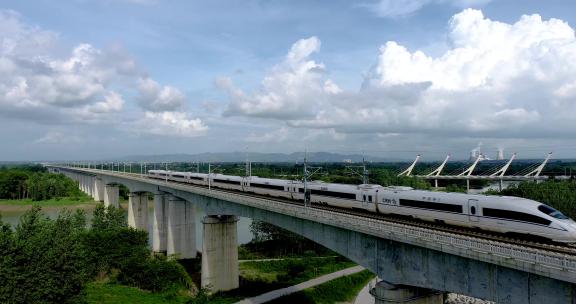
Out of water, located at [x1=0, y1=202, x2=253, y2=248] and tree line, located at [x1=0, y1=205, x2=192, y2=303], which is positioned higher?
tree line, located at [x1=0, y1=205, x2=192, y2=303]

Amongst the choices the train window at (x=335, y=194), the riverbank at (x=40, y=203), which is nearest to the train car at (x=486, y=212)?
the train window at (x=335, y=194)

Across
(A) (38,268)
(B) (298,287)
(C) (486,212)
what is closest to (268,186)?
(B) (298,287)

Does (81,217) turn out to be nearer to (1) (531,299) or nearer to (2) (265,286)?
(2) (265,286)

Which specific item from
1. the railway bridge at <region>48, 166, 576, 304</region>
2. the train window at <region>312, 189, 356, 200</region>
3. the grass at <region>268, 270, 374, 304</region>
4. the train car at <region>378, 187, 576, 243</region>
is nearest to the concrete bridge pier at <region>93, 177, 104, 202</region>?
the railway bridge at <region>48, 166, 576, 304</region>

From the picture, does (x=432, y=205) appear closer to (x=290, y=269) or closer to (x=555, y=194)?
(x=290, y=269)

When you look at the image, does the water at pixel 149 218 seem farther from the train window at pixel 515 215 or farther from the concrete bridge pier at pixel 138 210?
the train window at pixel 515 215

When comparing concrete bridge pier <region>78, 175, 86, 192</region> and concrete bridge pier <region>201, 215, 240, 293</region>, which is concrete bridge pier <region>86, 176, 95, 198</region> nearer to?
concrete bridge pier <region>78, 175, 86, 192</region>

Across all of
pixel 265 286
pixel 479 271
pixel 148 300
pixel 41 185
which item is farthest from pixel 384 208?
pixel 41 185
